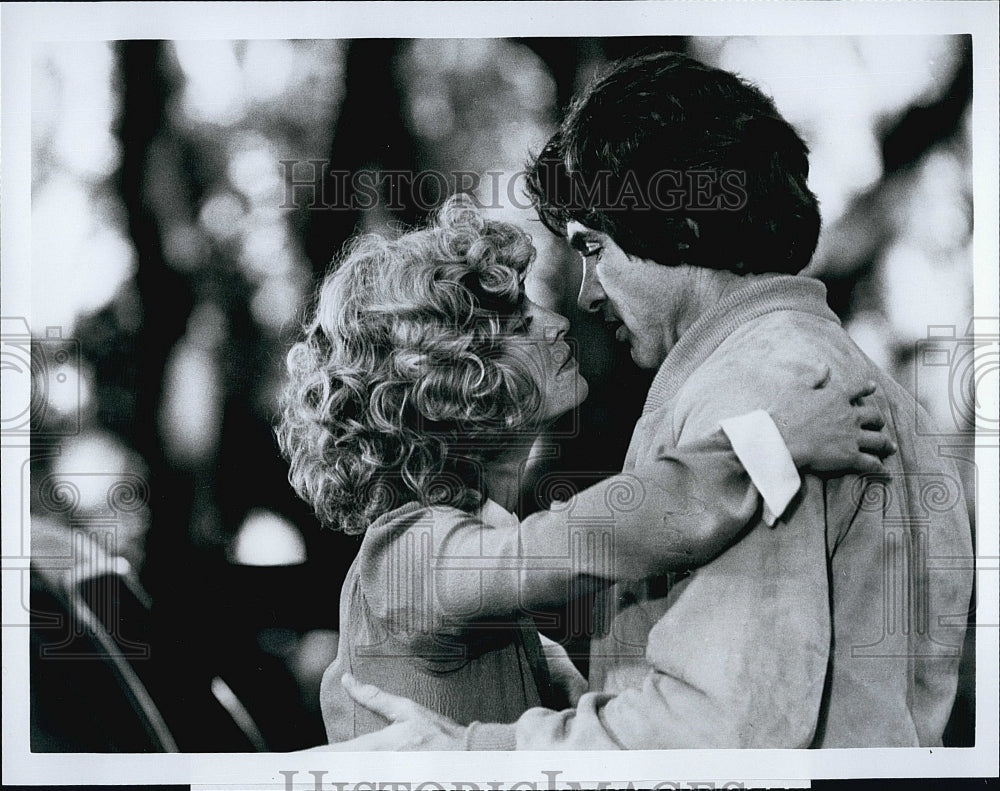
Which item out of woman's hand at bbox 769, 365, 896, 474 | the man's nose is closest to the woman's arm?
woman's hand at bbox 769, 365, 896, 474

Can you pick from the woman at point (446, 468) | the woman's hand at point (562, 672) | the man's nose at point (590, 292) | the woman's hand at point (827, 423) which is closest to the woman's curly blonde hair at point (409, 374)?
the woman at point (446, 468)

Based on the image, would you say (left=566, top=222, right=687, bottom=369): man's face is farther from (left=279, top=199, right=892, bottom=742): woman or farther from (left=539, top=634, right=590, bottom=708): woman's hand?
(left=539, top=634, right=590, bottom=708): woman's hand

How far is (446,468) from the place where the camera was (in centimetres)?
191

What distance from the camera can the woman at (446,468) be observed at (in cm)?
190

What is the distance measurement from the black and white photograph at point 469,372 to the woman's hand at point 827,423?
0.01 metres

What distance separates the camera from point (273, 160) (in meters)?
1.97

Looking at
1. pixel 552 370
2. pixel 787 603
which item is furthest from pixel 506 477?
pixel 787 603

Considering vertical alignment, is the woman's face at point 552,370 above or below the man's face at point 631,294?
below

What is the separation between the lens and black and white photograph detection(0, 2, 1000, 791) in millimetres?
1903

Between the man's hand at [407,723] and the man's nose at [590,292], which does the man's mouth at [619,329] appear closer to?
the man's nose at [590,292]

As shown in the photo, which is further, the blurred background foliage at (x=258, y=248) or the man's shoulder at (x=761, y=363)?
the blurred background foliage at (x=258, y=248)

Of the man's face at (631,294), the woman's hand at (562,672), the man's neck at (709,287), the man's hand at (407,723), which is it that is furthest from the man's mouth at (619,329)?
the man's hand at (407,723)

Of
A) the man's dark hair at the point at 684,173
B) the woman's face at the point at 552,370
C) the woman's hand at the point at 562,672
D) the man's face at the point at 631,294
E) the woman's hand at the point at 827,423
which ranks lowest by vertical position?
the woman's hand at the point at 562,672

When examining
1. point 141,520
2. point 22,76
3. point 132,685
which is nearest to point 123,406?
point 141,520
